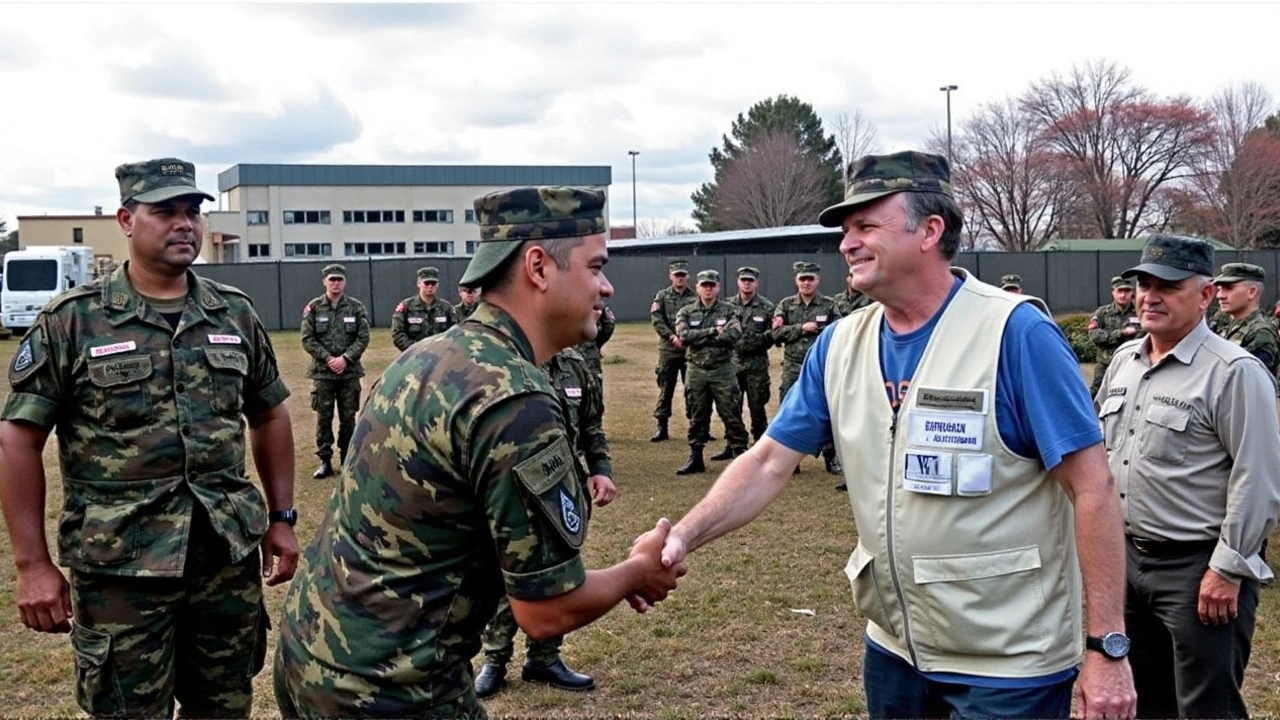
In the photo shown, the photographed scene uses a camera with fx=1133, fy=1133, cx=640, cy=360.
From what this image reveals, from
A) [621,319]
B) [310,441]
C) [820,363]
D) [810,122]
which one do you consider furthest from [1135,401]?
[810,122]

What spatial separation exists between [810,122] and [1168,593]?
62.4 meters

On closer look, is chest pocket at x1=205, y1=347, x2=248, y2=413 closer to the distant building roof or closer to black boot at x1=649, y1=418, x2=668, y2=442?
black boot at x1=649, y1=418, x2=668, y2=442

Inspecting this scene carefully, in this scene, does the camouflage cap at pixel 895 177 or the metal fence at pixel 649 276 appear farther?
the metal fence at pixel 649 276

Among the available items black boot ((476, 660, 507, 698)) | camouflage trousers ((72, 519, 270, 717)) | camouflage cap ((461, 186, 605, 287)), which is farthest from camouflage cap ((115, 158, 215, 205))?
black boot ((476, 660, 507, 698))

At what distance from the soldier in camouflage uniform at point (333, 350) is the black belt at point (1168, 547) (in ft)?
30.8

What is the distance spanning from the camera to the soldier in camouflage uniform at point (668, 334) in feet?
45.6

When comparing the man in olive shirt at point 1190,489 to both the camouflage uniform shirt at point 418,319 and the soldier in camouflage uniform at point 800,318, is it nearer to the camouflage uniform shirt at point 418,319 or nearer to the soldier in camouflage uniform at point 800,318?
the soldier in camouflage uniform at point 800,318

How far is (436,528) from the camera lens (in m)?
Result: 2.36

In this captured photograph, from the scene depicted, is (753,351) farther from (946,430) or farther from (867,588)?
(946,430)

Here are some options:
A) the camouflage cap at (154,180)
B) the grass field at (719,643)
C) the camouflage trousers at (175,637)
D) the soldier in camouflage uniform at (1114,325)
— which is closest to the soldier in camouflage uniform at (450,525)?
the camouflage trousers at (175,637)

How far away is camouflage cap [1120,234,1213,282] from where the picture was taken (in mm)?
4113

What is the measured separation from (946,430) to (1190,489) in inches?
66.2

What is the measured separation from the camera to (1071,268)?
38000 mm

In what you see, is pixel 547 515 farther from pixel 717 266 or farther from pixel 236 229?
pixel 236 229
